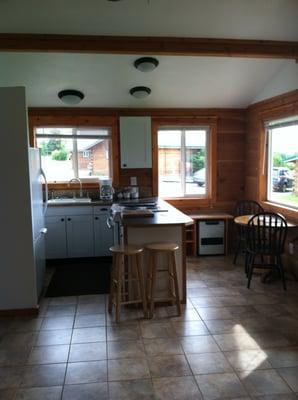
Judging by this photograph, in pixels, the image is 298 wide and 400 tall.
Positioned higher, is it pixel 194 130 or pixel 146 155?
pixel 194 130

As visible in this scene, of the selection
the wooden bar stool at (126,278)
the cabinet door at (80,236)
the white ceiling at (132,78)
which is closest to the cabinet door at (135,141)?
the white ceiling at (132,78)

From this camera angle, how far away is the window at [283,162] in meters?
4.59

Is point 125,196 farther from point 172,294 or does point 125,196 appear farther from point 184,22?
point 184,22

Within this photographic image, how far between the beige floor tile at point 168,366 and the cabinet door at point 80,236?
2.73 metres

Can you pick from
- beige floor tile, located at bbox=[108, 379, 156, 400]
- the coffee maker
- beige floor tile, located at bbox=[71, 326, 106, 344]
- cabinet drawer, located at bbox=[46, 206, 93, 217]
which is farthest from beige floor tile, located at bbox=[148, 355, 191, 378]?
the coffee maker

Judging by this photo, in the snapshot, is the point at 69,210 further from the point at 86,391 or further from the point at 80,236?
the point at 86,391

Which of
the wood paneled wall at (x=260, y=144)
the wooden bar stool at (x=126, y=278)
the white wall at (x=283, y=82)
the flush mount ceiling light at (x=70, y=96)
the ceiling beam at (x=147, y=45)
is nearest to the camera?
the wooden bar stool at (x=126, y=278)

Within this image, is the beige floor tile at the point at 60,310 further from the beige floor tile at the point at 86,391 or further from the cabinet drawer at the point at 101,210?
the cabinet drawer at the point at 101,210

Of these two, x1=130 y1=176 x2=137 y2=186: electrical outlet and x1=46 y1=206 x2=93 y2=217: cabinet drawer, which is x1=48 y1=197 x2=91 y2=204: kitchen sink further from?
x1=130 y1=176 x2=137 y2=186: electrical outlet

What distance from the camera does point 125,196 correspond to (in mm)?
5527

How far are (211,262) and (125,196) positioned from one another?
1.59m

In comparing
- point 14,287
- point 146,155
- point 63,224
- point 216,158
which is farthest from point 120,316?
point 216,158

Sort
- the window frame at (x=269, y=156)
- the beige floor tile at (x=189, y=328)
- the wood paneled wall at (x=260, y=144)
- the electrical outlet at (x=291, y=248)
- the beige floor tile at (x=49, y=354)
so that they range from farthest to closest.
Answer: the window frame at (x=269, y=156), the wood paneled wall at (x=260, y=144), the electrical outlet at (x=291, y=248), the beige floor tile at (x=189, y=328), the beige floor tile at (x=49, y=354)

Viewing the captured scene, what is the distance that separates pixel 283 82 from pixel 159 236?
Result: 2646 mm
